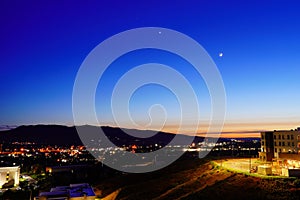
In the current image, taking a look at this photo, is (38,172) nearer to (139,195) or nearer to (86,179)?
(86,179)

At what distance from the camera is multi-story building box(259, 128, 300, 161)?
33.3 m

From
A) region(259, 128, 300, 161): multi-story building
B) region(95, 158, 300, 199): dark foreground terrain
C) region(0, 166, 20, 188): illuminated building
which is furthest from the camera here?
region(0, 166, 20, 188): illuminated building

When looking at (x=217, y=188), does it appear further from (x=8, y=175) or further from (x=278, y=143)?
(x=8, y=175)

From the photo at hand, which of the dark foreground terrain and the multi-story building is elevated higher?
the multi-story building

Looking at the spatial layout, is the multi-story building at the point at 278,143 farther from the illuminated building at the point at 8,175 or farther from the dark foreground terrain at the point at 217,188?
the illuminated building at the point at 8,175

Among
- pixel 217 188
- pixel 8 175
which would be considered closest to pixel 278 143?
pixel 217 188

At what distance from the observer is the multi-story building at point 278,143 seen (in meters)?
33.3

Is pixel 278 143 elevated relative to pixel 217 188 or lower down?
elevated

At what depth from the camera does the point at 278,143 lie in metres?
34.3

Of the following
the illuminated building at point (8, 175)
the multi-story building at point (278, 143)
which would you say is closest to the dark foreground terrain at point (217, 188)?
the multi-story building at point (278, 143)

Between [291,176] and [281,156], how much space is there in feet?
22.8

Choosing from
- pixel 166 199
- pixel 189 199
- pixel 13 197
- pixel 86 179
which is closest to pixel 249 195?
pixel 189 199

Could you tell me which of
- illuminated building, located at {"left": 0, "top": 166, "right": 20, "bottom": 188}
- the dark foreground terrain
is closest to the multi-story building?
the dark foreground terrain

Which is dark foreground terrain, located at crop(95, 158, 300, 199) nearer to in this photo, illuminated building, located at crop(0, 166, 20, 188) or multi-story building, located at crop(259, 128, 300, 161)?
multi-story building, located at crop(259, 128, 300, 161)
